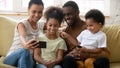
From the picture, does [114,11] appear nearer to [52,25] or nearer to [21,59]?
[52,25]

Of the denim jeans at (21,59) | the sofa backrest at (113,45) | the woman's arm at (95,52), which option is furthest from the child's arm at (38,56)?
the sofa backrest at (113,45)

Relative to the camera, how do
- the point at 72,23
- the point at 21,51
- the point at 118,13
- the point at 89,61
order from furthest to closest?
the point at 118,13 → the point at 72,23 → the point at 89,61 → the point at 21,51

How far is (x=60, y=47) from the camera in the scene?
2215mm

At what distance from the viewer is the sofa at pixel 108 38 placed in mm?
2447

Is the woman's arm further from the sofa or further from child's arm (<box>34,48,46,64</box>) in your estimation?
child's arm (<box>34,48,46,64</box>)

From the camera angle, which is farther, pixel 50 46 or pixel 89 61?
pixel 50 46

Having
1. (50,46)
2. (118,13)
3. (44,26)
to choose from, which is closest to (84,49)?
(50,46)

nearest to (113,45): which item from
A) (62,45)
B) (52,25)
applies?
(62,45)

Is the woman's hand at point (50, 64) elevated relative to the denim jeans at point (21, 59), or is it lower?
lower

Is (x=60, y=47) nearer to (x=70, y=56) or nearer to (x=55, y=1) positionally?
(x=70, y=56)

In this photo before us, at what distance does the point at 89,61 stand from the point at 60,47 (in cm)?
31

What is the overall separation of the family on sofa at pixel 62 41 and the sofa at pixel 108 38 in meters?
0.22

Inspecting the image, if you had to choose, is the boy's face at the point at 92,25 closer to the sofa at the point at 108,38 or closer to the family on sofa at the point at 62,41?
the family on sofa at the point at 62,41

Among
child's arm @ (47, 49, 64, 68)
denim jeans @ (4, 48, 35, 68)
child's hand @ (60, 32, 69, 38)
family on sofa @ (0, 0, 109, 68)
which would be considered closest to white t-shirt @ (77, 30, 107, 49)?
family on sofa @ (0, 0, 109, 68)
